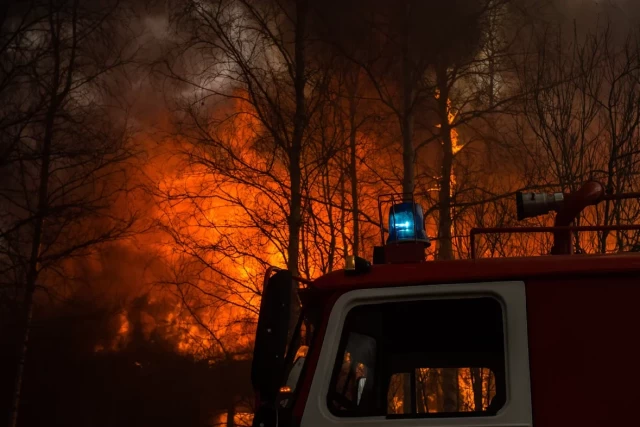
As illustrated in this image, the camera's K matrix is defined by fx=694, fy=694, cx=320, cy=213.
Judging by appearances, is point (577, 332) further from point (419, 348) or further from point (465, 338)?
point (419, 348)

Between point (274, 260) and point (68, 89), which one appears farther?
point (68, 89)

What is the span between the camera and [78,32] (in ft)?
42.4

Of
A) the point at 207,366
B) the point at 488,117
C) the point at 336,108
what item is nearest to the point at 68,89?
the point at 336,108

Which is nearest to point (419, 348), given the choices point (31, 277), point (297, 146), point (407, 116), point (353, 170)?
point (407, 116)

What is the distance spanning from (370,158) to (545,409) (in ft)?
35.3

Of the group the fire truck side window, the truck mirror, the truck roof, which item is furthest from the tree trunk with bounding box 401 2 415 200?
the truck mirror

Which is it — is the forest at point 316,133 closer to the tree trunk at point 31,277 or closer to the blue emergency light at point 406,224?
the tree trunk at point 31,277

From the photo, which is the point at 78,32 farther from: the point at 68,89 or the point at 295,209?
the point at 295,209

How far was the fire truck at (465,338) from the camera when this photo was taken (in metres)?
2.27

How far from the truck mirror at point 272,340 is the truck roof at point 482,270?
29 cm

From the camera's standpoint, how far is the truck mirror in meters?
2.26

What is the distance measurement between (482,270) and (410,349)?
1.60ft

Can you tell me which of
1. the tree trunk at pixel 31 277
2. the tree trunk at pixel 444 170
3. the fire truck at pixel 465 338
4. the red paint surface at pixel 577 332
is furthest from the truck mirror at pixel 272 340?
the tree trunk at pixel 31 277

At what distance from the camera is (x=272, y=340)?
227 centimetres
